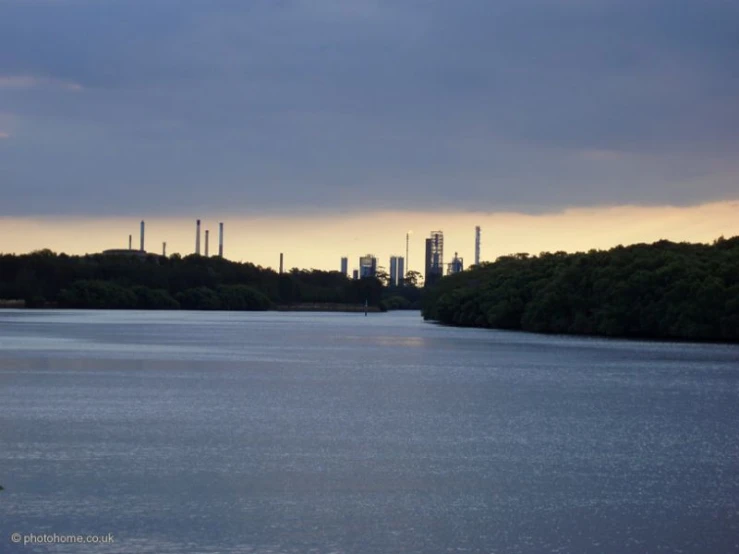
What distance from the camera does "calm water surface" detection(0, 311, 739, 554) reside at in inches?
752

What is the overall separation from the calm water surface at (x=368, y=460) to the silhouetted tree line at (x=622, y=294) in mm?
42305

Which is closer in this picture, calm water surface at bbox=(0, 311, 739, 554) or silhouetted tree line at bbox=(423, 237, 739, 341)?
calm water surface at bbox=(0, 311, 739, 554)

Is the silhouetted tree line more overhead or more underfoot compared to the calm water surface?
more overhead

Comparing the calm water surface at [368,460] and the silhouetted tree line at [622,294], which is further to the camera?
the silhouetted tree line at [622,294]

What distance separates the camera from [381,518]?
20250mm

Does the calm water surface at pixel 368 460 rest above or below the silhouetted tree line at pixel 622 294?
below

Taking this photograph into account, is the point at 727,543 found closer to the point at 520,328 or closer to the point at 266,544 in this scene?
the point at 266,544

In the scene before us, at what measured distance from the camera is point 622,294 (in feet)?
337

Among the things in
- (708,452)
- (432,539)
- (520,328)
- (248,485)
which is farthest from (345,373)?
(520,328)

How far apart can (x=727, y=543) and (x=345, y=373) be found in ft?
121

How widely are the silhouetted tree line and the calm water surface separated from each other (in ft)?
139

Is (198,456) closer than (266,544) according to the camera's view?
No

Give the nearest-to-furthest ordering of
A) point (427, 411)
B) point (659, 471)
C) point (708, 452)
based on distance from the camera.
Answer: point (659, 471) < point (708, 452) < point (427, 411)

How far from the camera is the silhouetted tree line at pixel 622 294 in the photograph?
9556cm
